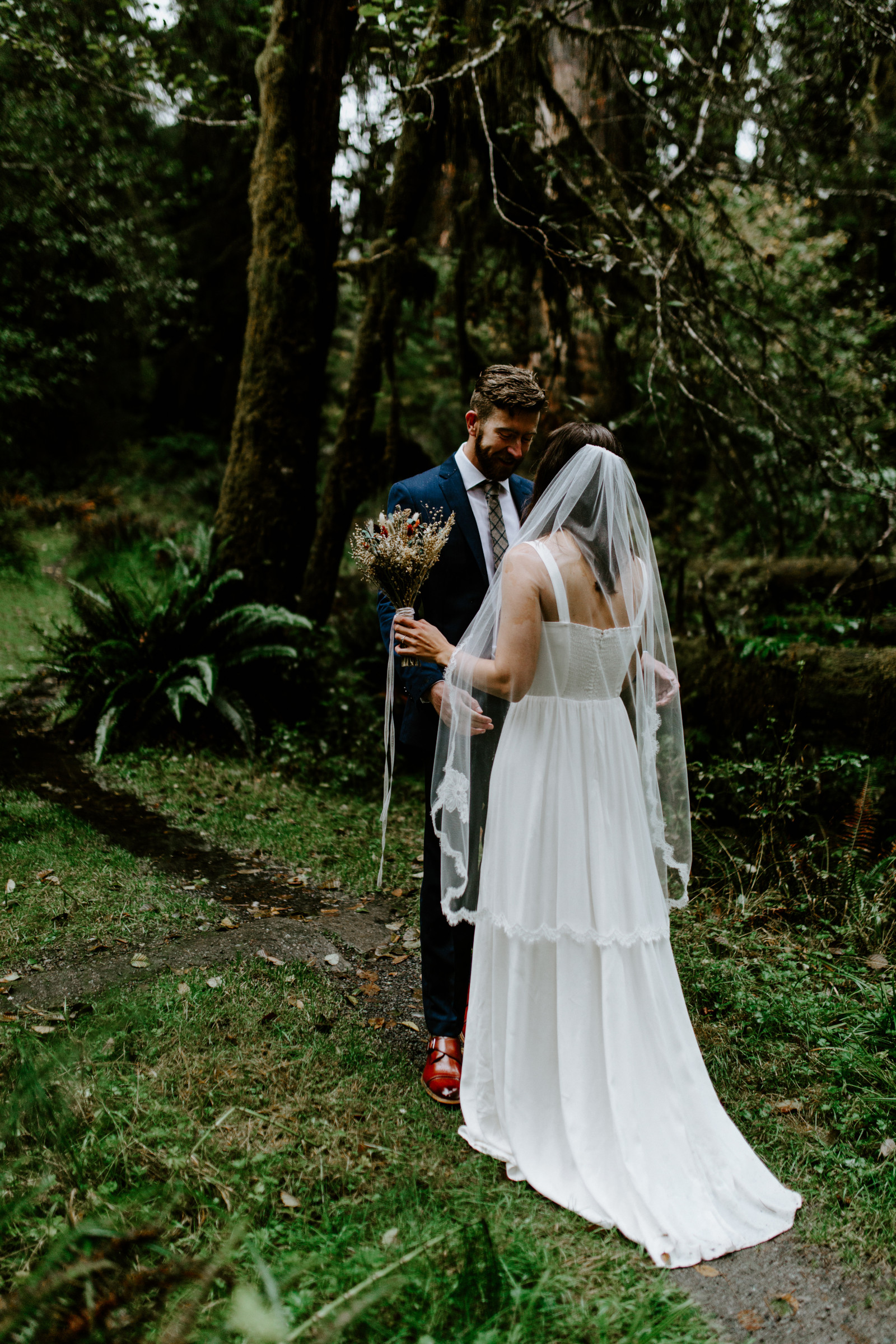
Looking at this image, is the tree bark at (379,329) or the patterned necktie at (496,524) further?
the tree bark at (379,329)

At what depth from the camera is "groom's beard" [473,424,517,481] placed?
329 cm

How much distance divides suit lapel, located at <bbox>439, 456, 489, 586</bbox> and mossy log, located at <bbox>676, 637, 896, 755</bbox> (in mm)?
3095

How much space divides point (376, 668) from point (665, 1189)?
6290mm

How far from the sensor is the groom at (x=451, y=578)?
3279 mm

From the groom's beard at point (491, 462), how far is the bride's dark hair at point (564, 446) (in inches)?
14.9

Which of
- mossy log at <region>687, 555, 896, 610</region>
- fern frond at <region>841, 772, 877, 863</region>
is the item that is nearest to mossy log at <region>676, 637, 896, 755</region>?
fern frond at <region>841, 772, 877, 863</region>

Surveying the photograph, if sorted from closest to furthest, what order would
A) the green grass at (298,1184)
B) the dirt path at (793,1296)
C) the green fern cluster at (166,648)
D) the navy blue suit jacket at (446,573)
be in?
1. the green grass at (298,1184)
2. the dirt path at (793,1296)
3. the navy blue suit jacket at (446,573)
4. the green fern cluster at (166,648)

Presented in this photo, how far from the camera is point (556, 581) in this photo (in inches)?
109

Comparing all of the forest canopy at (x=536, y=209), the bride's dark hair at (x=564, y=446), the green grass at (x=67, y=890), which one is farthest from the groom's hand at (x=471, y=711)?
the forest canopy at (x=536, y=209)

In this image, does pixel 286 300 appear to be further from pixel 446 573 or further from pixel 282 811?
pixel 446 573

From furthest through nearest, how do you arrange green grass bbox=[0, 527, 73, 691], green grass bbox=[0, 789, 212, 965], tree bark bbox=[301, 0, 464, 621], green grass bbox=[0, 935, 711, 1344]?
green grass bbox=[0, 527, 73, 691], tree bark bbox=[301, 0, 464, 621], green grass bbox=[0, 789, 212, 965], green grass bbox=[0, 935, 711, 1344]

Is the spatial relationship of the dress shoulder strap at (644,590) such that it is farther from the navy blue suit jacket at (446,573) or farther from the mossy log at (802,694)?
the mossy log at (802,694)

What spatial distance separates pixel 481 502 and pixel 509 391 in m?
0.47

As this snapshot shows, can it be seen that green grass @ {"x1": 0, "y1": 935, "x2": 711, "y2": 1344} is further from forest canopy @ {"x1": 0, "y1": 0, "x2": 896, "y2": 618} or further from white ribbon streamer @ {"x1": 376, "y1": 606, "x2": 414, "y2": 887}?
forest canopy @ {"x1": 0, "y1": 0, "x2": 896, "y2": 618}
